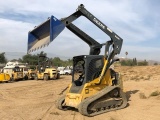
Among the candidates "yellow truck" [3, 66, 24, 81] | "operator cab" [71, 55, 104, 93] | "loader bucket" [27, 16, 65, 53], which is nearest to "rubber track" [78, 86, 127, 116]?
"operator cab" [71, 55, 104, 93]

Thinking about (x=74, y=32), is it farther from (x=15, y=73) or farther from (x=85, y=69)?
(x=15, y=73)

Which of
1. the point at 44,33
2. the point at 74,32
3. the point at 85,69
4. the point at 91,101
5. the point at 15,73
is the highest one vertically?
the point at 74,32

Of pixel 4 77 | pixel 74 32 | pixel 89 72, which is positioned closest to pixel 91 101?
pixel 89 72

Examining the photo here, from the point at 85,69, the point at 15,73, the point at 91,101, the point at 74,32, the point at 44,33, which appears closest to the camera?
the point at 91,101

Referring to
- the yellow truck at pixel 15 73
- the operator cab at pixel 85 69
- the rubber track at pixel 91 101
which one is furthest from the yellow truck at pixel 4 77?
the rubber track at pixel 91 101

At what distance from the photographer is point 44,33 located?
43.6 feet

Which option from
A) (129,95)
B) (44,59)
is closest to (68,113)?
(129,95)

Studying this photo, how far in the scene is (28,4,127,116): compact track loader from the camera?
12.2m

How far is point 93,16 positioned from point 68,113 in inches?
181

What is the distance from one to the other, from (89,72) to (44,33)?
9.02ft

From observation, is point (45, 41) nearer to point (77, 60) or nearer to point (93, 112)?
point (77, 60)

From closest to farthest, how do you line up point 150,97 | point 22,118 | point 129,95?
point 22,118 → point 150,97 → point 129,95

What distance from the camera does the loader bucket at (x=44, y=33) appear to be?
1201 cm

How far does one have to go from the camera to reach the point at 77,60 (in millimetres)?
13852
